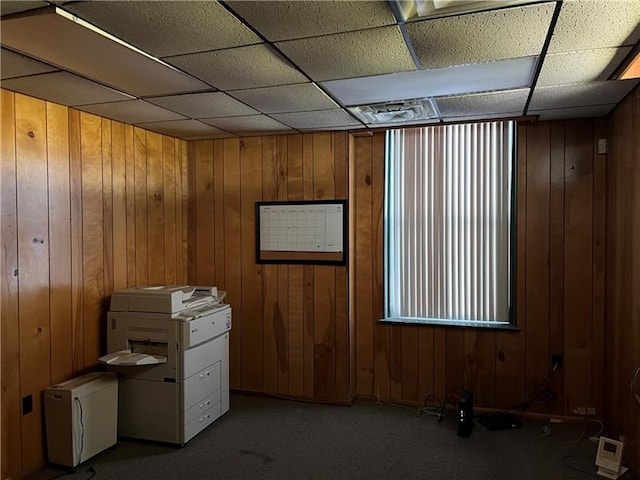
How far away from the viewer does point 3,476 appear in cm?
269

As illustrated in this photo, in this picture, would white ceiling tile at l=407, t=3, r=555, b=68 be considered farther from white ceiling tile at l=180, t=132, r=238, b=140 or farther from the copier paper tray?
the copier paper tray

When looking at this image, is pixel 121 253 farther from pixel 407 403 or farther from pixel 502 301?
pixel 502 301

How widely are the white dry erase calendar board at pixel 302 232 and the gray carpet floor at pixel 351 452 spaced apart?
133 centimetres

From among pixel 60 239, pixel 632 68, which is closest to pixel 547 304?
pixel 632 68

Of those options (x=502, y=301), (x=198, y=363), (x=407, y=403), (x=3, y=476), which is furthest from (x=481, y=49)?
(x=3, y=476)

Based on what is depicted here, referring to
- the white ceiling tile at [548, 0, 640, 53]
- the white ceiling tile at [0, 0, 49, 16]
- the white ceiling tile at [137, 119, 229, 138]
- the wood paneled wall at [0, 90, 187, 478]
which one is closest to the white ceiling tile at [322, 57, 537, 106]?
the white ceiling tile at [548, 0, 640, 53]

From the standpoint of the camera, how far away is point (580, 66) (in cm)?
236

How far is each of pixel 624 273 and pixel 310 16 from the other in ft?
8.41

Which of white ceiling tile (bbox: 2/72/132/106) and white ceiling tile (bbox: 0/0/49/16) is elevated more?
white ceiling tile (bbox: 2/72/132/106)

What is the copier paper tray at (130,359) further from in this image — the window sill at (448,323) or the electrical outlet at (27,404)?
the window sill at (448,323)

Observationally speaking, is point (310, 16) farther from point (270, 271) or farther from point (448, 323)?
point (448, 323)

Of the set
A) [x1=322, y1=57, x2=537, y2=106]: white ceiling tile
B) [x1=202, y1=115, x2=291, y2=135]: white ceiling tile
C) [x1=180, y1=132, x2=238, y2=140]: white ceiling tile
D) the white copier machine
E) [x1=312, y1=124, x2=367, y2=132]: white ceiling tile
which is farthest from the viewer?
[x1=180, y1=132, x2=238, y2=140]: white ceiling tile

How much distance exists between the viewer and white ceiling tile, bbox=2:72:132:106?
2516mm

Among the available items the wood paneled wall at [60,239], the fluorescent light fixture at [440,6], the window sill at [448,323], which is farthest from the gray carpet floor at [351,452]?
the fluorescent light fixture at [440,6]
